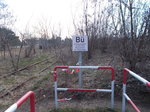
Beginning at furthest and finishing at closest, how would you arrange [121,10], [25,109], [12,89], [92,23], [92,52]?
[92,52] → [92,23] → [12,89] → [121,10] → [25,109]

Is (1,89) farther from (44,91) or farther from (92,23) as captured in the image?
(92,23)

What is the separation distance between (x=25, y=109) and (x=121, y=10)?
451 centimetres

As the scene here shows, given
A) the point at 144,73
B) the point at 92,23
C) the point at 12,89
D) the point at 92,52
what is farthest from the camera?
the point at 92,52

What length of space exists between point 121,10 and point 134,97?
3.01m

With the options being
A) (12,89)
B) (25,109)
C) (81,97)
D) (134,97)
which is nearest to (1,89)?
(12,89)

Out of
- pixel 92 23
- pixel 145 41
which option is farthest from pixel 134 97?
pixel 92 23

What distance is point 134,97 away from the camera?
4449 mm

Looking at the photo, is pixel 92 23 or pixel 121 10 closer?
pixel 121 10

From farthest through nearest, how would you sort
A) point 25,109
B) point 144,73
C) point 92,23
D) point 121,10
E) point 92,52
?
point 92,52 < point 92,23 < point 121,10 < point 144,73 < point 25,109

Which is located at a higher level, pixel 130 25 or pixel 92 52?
pixel 130 25

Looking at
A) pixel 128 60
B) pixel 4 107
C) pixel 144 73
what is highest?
pixel 128 60

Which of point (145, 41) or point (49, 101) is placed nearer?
point (49, 101)

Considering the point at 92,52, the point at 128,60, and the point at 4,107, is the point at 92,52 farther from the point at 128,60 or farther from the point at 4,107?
the point at 4,107

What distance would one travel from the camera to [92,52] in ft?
39.4
